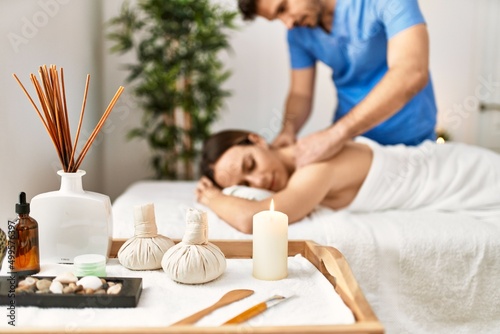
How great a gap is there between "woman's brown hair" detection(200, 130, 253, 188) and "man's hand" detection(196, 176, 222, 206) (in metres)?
0.04

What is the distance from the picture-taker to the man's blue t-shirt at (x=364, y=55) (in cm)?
217

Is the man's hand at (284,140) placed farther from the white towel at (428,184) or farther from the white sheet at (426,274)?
the white sheet at (426,274)

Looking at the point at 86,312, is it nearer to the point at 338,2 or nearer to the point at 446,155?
the point at 446,155

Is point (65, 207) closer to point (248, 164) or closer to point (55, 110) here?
point (55, 110)

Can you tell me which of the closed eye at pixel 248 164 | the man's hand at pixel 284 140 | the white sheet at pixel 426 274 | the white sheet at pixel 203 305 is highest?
the man's hand at pixel 284 140

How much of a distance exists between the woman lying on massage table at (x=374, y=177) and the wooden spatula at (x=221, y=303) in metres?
0.68

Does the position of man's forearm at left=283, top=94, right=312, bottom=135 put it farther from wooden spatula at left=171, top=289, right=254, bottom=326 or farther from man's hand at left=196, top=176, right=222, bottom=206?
wooden spatula at left=171, top=289, right=254, bottom=326

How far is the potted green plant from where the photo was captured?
263 centimetres

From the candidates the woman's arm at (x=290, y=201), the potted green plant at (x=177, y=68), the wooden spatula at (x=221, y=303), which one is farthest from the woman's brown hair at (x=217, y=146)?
the wooden spatula at (x=221, y=303)

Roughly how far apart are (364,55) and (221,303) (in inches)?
61.0

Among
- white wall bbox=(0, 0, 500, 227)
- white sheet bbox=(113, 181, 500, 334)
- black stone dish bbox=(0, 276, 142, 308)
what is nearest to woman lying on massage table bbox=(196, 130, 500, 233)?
white sheet bbox=(113, 181, 500, 334)

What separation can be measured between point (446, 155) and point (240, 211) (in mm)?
831

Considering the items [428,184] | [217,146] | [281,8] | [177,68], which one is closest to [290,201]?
[217,146]

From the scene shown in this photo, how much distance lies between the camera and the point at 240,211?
1.65 m
